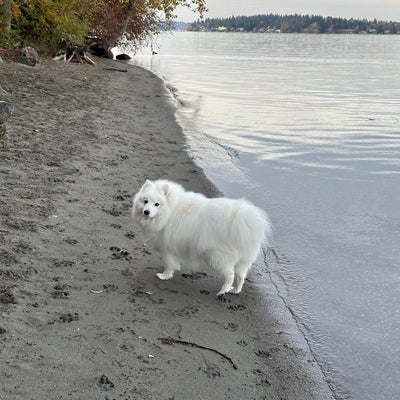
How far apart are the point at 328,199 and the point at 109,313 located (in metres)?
6.52

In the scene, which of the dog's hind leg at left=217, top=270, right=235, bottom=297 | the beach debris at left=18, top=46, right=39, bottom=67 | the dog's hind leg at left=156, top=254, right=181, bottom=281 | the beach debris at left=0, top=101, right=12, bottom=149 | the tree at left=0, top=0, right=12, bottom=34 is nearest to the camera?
the dog's hind leg at left=217, top=270, right=235, bottom=297

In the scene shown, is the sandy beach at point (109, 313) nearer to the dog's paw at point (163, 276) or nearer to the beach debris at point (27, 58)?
the dog's paw at point (163, 276)

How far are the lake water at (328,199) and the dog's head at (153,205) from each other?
1766 mm

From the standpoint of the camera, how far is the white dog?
6.07 m

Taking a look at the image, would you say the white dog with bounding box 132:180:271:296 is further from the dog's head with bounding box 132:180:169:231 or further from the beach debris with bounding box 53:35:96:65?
the beach debris with bounding box 53:35:96:65

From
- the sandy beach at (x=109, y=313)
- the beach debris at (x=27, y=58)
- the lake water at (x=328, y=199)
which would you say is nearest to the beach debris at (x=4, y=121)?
the sandy beach at (x=109, y=313)

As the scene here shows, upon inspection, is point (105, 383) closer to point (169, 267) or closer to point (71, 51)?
point (169, 267)

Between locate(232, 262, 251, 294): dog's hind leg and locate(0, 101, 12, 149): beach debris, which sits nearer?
locate(232, 262, 251, 294): dog's hind leg

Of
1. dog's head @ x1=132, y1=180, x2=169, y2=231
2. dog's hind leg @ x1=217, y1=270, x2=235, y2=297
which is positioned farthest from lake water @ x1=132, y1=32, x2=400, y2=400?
dog's head @ x1=132, y1=180, x2=169, y2=231

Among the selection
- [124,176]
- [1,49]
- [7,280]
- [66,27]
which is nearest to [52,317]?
[7,280]

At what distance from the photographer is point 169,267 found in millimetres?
6535

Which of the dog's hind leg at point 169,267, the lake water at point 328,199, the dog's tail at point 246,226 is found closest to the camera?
the lake water at point 328,199

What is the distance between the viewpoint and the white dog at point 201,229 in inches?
239

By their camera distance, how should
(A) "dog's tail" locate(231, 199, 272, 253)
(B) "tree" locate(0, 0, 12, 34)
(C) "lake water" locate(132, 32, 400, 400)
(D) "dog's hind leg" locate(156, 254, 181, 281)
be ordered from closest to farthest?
1. (C) "lake water" locate(132, 32, 400, 400)
2. (A) "dog's tail" locate(231, 199, 272, 253)
3. (D) "dog's hind leg" locate(156, 254, 181, 281)
4. (B) "tree" locate(0, 0, 12, 34)
